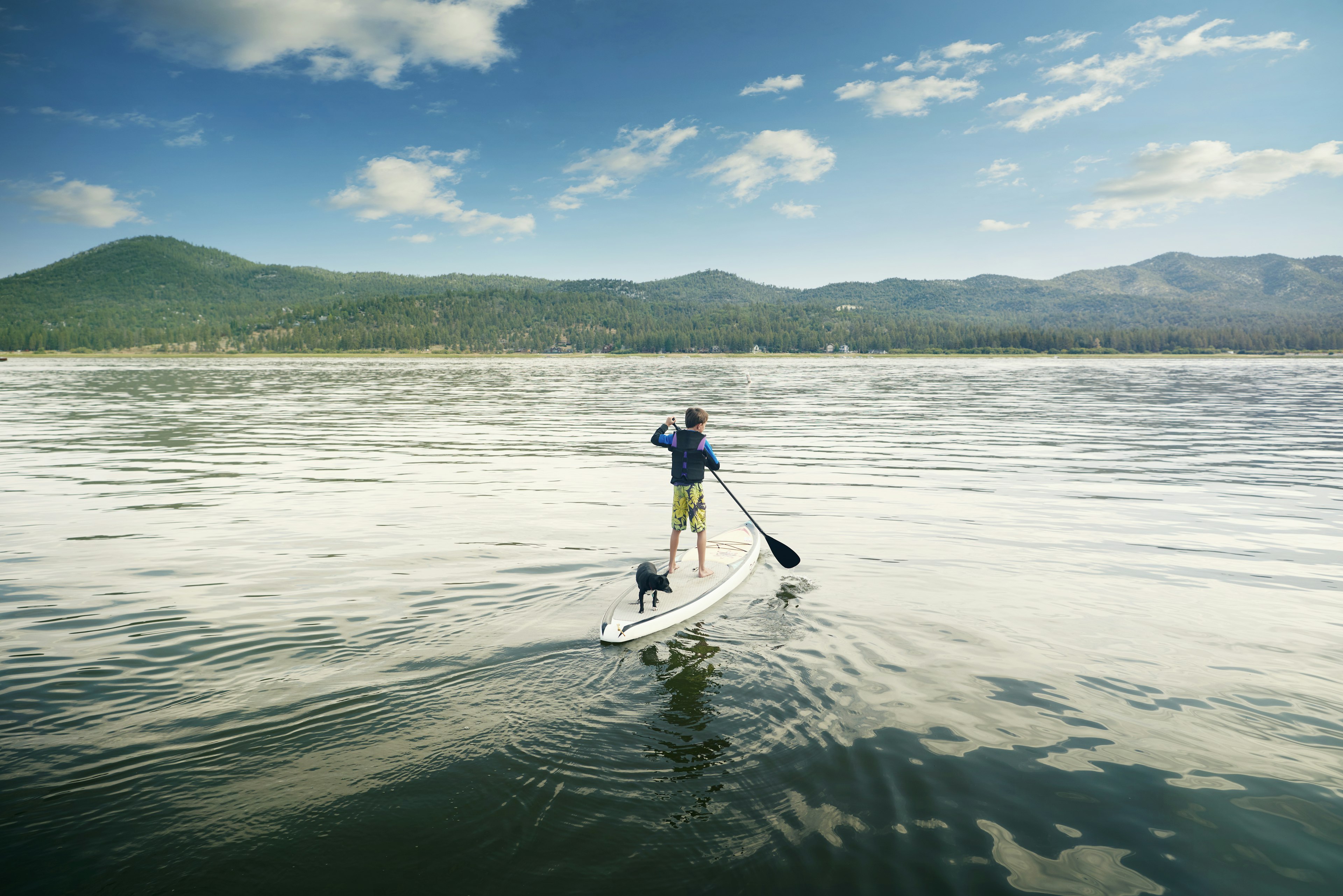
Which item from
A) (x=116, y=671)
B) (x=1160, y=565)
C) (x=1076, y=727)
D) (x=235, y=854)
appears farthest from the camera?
(x=1160, y=565)

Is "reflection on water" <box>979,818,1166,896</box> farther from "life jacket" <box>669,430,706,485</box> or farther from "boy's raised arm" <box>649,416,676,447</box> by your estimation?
"boy's raised arm" <box>649,416,676,447</box>

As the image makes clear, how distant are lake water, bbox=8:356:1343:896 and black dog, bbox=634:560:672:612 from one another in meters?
0.64

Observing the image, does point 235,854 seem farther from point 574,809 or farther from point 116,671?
point 116,671

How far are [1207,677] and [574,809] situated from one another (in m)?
7.92

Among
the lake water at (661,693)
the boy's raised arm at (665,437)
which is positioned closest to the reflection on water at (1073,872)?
the lake water at (661,693)

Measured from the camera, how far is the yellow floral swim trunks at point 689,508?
12047mm

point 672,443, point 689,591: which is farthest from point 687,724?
point 672,443

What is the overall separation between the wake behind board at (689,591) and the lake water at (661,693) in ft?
0.84

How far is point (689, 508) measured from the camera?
39.7 feet

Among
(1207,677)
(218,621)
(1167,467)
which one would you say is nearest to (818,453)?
(1167,467)

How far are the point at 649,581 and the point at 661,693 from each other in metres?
2.15

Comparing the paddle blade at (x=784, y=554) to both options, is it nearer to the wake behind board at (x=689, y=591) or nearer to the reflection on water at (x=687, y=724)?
the wake behind board at (x=689, y=591)

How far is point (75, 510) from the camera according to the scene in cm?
1712

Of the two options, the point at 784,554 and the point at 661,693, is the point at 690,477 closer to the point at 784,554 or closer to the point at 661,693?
the point at 784,554
